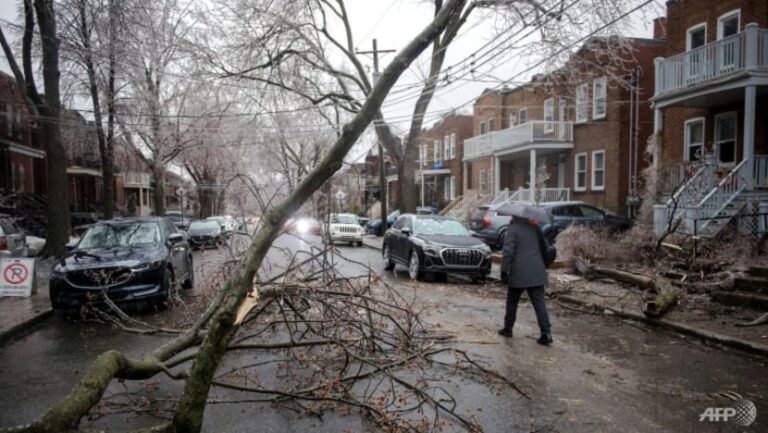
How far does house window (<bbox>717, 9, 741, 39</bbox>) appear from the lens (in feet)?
54.3

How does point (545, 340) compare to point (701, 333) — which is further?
point (701, 333)

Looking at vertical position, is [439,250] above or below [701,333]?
above

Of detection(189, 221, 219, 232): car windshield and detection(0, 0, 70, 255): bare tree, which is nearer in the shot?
detection(0, 0, 70, 255): bare tree

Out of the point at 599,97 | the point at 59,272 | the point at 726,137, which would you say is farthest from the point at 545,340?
the point at 599,97

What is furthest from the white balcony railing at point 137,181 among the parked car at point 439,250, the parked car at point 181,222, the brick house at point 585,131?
the parked car at point 439,250

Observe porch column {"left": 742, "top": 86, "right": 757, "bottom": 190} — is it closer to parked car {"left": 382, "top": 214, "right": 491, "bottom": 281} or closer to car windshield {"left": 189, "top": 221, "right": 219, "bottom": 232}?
parked car {"left": 382, "top": 214, "right": 491, "bottom": 281}

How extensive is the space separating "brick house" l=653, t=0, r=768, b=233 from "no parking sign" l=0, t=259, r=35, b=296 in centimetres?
1342

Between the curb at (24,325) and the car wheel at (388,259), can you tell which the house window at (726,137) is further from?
the curb at (24,325)

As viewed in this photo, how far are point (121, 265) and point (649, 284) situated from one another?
9343 millimetres

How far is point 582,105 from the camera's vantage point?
82.0 feet

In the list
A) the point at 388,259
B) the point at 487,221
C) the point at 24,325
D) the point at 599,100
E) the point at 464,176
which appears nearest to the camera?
the point at 24,325

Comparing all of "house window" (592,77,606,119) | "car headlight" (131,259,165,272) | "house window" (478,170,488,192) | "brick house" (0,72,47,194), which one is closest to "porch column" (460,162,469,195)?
"house window" (478,170,488,192)

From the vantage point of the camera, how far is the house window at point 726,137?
16.9 meters

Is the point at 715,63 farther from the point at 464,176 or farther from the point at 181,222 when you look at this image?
the point at 464,176
